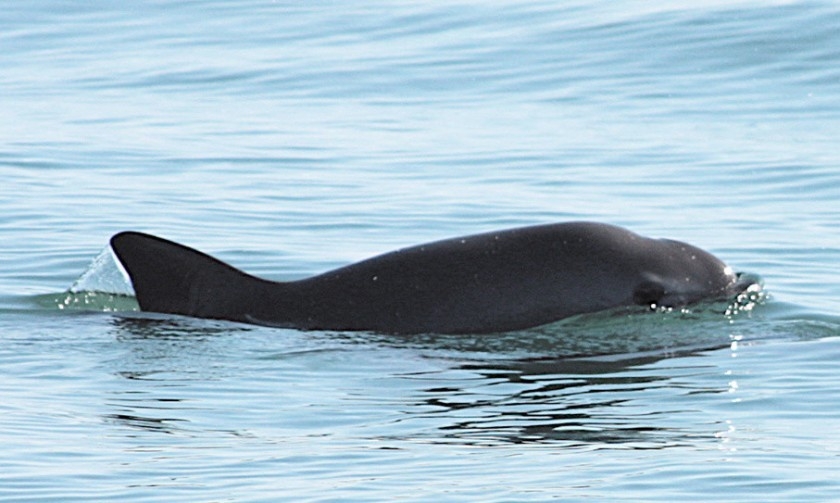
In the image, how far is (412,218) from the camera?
15.2 meters

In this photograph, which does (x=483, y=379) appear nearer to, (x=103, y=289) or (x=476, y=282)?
(x=476, y=282)

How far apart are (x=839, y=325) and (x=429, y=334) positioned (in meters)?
2.15

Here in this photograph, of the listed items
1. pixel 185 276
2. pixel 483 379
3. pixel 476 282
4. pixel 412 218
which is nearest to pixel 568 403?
pixel 483 379

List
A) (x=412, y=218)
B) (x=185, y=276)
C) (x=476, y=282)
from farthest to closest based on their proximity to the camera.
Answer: (x=412, y=218), (x=185, y=276), (x=476, y=282)

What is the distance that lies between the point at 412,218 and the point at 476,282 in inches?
186

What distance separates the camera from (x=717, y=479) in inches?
296

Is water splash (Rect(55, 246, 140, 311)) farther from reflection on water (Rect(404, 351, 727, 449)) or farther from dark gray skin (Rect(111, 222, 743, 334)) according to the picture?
reflection on water (Rect(404, 351, 727, 449))

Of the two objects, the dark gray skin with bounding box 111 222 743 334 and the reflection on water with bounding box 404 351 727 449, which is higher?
the dark gray skin with bounding box 111 222 743 334

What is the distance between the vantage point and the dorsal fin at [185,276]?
428 inches

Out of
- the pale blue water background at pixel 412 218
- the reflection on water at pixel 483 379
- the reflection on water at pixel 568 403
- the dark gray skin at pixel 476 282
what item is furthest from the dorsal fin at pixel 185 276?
the reflection on water at pixel 568 403

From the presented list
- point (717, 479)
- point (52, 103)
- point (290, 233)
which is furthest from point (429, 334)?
point (52, 103)

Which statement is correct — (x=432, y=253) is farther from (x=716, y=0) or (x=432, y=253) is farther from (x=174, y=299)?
(x=716, y=0)

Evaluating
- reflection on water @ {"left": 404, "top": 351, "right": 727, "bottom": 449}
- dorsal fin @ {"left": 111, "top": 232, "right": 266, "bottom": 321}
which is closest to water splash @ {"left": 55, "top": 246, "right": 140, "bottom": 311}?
dorsal fin @ {"left": 111, "top": 232, "right": 266, "bottom": 321}

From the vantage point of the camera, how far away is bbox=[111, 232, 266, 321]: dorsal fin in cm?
1086
